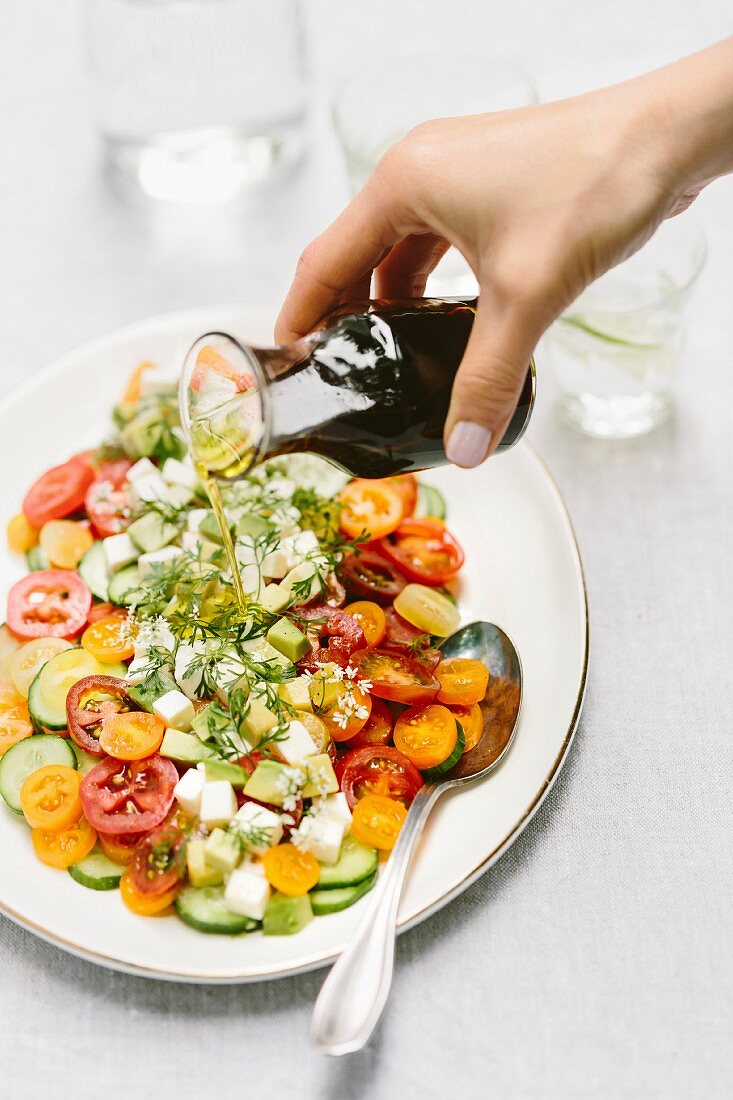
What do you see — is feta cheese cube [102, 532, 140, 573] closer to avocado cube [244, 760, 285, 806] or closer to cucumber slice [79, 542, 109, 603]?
cucumber slice [79, 542, 109, 603]

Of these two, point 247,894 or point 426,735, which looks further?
point 426,735

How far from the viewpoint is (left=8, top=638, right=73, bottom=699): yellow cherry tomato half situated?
7.13ft

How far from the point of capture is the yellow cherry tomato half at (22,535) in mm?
2469

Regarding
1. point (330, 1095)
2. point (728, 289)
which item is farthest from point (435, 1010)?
point (728, 289)

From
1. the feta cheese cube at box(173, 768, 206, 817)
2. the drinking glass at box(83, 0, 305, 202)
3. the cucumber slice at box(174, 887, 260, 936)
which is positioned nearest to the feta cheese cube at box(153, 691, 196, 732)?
the feta cheese cube at box(173, 768, 206, 817)

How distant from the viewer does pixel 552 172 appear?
164cm

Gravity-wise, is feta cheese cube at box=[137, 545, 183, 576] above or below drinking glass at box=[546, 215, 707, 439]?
below

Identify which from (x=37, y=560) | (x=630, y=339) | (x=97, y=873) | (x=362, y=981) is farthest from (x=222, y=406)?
(x=630, y=339)

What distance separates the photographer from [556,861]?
6.70ft

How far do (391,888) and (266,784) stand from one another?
0.29m

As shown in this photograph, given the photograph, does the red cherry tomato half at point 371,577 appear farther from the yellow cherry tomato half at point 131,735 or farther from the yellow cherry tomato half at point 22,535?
the yellow cherry tomato half at point 22,535

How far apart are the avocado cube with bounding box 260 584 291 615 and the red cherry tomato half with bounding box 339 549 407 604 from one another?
16 centimetres

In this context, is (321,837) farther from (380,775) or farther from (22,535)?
(22,535)

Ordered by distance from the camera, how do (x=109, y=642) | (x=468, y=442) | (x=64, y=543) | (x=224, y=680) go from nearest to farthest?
(x=468, y=442), (x=224, y=680), (x=109, y=642), (x=64, y=543)
